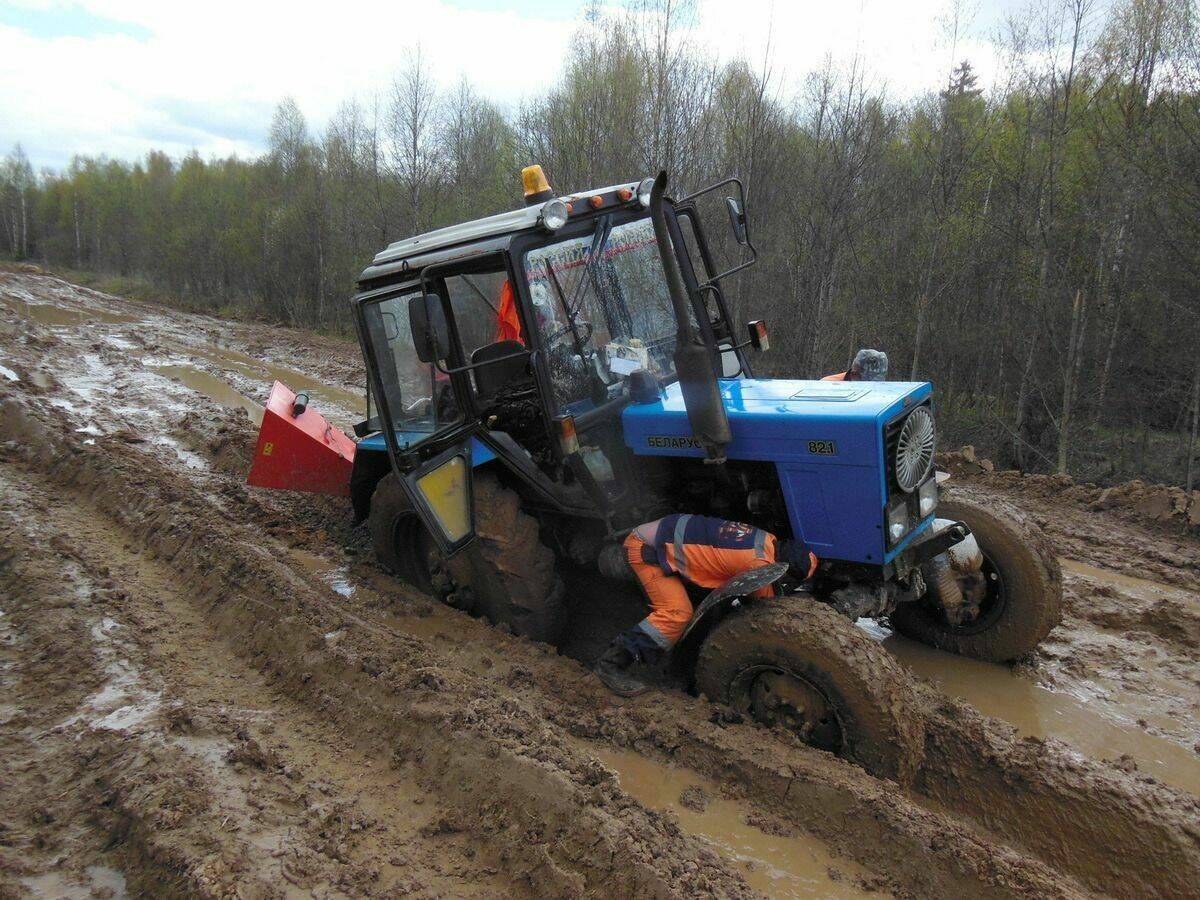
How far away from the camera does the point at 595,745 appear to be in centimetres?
328

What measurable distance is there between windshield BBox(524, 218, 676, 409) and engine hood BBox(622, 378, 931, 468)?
10.6 inches

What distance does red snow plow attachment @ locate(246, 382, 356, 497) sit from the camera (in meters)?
5.54

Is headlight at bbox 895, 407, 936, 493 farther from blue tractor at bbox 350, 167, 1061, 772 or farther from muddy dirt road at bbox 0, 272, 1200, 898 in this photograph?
muddy dirt road at bbox 0, 272, 1200, 898

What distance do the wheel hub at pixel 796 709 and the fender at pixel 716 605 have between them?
34cm

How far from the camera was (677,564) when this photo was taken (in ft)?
11.3

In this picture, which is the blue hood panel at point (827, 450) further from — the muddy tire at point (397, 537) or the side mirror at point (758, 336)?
the muddy tire at point (397, 537)

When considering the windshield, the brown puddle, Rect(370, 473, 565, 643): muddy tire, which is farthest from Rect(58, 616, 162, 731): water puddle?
the brown puddle

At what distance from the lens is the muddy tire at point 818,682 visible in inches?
116

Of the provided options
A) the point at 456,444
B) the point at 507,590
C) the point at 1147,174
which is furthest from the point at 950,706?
the point at 1147,174

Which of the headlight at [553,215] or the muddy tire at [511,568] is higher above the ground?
the headlight at [553,215]

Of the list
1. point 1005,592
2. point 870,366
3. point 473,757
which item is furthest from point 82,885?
point 870,366

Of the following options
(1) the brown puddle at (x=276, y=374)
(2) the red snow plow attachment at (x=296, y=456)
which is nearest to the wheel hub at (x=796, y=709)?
(2) the red snow plow attachment at (x=296, y=456)

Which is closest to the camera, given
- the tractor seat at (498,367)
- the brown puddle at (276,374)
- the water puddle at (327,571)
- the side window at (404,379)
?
the tractor seat at (498,367)

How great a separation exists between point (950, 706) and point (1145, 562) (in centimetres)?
328
